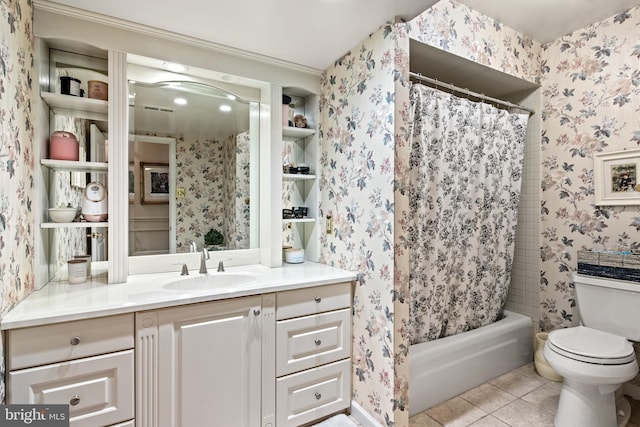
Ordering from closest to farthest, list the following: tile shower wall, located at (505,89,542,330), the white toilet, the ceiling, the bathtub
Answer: the ceiling → the white toilet → the bathtub → tile shower wall, located at (505,89,542,330)

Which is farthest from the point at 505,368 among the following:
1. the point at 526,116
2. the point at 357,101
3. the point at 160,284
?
the point at 160,284

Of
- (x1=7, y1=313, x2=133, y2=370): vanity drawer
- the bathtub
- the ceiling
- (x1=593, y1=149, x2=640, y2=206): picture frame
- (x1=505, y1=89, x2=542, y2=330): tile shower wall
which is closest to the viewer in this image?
(x1=7, y1=313, x2=133, y2=370): vanity drawer

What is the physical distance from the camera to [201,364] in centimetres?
143

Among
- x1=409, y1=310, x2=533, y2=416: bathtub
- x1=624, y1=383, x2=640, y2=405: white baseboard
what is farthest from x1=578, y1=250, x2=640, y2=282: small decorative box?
x1=624, y1=383, x2=640, y2=405: white baseboard

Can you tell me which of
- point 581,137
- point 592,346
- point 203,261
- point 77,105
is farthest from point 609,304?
point 77,105

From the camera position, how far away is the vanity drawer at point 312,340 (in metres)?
1.63

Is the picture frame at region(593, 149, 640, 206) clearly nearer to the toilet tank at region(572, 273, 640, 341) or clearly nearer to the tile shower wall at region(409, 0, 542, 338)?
the tile shower wall at region(409, 0, 542, 338)

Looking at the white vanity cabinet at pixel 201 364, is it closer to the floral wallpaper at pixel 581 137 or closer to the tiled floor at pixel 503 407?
the tiled floor at pixel 503 407

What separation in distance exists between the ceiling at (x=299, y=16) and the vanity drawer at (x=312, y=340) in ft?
5.05

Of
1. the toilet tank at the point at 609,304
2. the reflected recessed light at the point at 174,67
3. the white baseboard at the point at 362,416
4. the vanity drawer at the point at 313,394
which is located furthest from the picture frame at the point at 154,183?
the toilet tank at the point at 609,304

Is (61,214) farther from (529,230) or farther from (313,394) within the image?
(529,230)

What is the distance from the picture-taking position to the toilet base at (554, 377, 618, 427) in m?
1.63

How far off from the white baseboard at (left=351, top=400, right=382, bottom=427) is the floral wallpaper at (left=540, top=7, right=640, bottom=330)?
1725mm

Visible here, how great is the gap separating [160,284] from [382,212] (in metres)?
1.21
